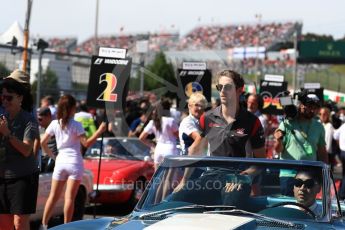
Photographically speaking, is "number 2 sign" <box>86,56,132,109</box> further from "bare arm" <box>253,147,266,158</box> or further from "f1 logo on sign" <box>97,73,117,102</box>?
"bare arm" <box>253,147,266,158</box>

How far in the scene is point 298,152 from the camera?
8781 millimetres

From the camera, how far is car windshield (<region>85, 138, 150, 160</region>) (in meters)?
13.5

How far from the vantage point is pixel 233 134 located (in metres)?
6.91

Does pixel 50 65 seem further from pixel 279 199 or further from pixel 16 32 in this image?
pixel 279 199

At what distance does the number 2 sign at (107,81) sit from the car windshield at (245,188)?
4851mm

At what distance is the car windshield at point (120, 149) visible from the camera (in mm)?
13492

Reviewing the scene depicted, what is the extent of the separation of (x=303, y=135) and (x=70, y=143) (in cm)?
286

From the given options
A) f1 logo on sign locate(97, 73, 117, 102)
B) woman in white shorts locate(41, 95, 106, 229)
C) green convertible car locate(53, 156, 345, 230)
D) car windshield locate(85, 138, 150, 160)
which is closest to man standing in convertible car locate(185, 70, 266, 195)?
green convertible car locate(53, 156, 345, 230)

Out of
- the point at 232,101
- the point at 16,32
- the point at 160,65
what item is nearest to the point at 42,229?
the point at 232,101

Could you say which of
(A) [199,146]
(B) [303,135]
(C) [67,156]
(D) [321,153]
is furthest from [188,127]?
(D) [321,153]

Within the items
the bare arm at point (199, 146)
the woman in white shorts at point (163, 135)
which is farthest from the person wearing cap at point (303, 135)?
the woman in white shorts at point (163, 135)

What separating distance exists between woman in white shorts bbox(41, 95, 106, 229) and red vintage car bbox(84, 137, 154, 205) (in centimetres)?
210

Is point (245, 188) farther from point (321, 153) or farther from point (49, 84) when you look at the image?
point (49, 84)

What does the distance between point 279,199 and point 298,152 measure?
→ 3466 millimetres
